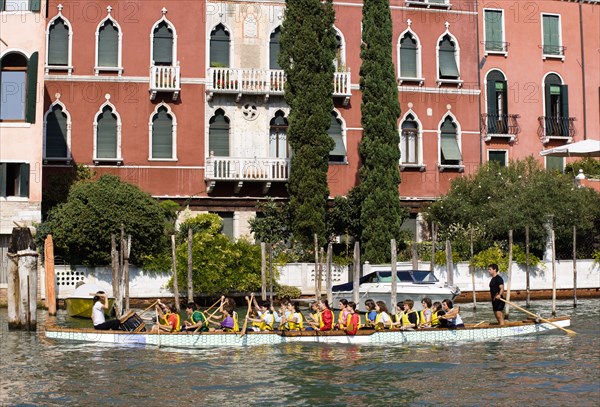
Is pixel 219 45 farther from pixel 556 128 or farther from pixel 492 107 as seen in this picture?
pixel 556 128

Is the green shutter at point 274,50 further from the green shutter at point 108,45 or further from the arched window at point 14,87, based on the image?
the arched window at point 14,87

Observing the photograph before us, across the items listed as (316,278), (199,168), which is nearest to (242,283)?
(316,278)

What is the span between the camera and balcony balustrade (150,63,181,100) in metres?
38.6

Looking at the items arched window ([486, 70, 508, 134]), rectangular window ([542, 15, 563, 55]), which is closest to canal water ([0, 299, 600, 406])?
arched window ([486, 70, 508, 134])

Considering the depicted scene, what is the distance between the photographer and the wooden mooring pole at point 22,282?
1133 inches

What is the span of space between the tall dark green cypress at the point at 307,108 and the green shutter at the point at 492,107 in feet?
27.0

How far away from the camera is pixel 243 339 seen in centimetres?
2719

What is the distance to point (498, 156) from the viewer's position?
43.1 m

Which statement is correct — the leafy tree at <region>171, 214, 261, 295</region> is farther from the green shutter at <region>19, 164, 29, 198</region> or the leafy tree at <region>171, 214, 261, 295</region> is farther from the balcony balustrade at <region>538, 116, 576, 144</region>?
the balcony balustrade at <region>538, 116, 576, 144</region>

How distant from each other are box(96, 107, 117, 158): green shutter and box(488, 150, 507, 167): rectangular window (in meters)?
14.6

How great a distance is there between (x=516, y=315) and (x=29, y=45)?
17656 millimetres

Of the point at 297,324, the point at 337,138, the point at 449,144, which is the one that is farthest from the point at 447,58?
the point at 297,324

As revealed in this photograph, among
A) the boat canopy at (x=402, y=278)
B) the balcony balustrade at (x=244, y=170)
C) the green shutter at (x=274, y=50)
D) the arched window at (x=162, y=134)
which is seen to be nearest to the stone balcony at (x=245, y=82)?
the green shutter at (x=274, y=50)

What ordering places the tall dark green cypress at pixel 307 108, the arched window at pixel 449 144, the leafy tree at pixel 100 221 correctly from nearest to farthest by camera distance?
the leafy tree at pixel 100 221 < the tall dark green cypress at pixel 307 108 < the arched window at pixel 449 144
